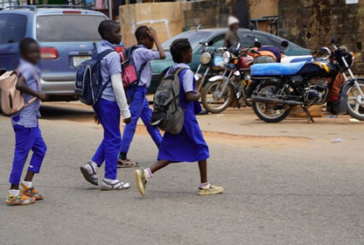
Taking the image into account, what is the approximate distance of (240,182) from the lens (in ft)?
23.5

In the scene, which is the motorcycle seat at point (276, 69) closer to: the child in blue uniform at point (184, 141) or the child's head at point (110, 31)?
the child in blue uniform at point (184, 141)

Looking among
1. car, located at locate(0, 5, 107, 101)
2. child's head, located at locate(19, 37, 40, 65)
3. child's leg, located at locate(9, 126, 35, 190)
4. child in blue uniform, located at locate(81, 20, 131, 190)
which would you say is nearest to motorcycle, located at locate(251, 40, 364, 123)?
car, located at locate(0, 5, 107, 101)

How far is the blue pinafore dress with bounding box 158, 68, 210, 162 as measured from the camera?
641 centimetres

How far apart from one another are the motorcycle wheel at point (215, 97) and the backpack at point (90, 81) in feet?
20.8

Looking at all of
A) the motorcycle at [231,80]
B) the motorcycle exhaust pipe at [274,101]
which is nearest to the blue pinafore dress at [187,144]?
the motorcycle exhaust pipe at [274,101]

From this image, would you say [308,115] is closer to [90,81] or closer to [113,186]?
[113,186]

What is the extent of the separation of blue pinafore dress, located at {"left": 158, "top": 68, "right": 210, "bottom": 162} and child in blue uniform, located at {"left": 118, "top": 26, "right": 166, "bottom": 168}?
1.14 m

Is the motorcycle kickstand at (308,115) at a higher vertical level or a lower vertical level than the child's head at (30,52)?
lower

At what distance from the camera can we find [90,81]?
6457 mm

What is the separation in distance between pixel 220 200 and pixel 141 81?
2.03 metres

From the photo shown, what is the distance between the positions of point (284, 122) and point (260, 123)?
395 mm

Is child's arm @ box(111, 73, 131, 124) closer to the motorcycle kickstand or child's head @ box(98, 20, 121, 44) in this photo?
child's head @ box(98, 20, 121, 44)

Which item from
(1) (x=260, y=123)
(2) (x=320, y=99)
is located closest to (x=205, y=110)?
(1) (x=260, y=123)

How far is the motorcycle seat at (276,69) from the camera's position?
11414mm
